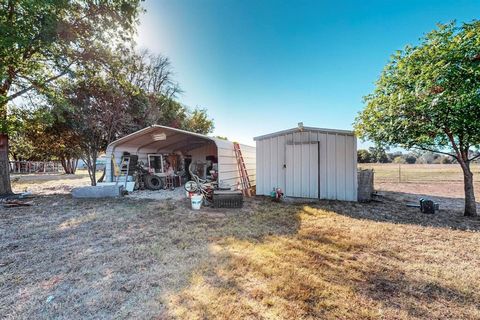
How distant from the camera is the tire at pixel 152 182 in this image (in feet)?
34.3

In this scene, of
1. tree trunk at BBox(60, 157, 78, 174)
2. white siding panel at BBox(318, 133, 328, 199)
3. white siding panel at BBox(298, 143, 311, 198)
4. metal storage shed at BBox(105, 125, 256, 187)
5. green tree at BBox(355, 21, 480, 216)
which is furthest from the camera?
tree trunk at BBox(60, 157, 78, 174)

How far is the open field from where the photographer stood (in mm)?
2162

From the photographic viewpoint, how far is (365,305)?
2.20m

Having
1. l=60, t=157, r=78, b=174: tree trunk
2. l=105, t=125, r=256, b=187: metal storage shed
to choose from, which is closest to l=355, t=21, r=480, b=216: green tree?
l=105, t=125, r=256, b=187: metal storage shed

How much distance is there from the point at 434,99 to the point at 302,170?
4331 millimetres

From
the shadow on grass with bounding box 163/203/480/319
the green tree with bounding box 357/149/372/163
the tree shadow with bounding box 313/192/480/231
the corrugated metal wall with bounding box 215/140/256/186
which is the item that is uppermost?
the green tree with bounding box 357/149/372/163

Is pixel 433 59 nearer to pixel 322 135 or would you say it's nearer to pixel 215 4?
pixel 322 135

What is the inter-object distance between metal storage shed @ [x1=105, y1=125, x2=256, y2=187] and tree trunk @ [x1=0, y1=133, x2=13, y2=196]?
3.49 m

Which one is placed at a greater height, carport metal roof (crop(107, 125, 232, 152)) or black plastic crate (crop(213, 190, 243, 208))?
carport metal roof (crop(107, 125, 232, 152))

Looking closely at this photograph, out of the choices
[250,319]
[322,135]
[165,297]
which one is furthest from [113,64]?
[250,319]

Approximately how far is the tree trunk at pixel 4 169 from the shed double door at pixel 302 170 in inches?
440

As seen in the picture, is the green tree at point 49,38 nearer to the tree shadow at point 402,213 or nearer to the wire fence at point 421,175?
the tree shadow at point 402,213

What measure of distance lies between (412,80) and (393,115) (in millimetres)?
849

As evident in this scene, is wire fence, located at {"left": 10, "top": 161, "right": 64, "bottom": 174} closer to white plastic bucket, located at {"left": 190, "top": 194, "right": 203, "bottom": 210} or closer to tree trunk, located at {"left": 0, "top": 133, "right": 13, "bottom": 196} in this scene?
tree trunk, located at {"left": 0, "top": 133, "right": 13, "bottom": 196}
